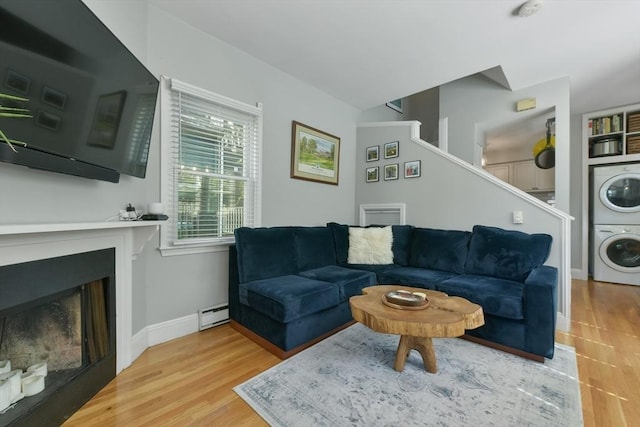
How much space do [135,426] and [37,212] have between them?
1.13m

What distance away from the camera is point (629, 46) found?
A: 8.49 ft

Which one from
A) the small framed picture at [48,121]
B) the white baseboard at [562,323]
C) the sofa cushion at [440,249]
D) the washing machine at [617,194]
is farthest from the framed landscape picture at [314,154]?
the washing machine at [617,194]

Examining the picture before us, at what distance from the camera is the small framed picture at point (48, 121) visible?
1091 mm

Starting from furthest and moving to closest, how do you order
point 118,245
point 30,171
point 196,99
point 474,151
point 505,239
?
1. point 474,151
2. point 505,239
3. point 196,99
4. point 118,245
5. point 30,171

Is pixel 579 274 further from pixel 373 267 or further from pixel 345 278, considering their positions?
pixel 345 278

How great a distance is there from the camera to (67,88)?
1.19 metres

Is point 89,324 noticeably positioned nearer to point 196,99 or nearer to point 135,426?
point 135,426

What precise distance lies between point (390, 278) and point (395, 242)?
0.59 metres

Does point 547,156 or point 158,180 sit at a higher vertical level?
point 547,156

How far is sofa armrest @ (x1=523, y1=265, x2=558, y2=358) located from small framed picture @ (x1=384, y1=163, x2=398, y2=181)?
80.7 inches

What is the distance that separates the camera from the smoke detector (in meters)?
1.95

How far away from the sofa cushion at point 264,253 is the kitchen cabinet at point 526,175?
15.4ft

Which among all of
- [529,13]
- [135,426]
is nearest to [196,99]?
[135,426]

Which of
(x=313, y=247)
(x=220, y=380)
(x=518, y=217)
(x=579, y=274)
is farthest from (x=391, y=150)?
(x=579, y=274)
